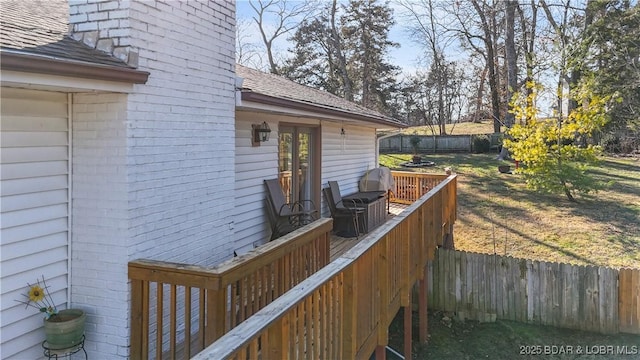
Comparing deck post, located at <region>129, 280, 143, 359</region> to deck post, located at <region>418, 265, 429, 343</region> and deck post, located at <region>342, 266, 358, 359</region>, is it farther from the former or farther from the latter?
deck post, located at <region>418, 265, 429, 343</region>

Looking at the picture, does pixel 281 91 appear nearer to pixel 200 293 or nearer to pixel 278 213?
pixel 278 213

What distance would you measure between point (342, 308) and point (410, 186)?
10249 millimetres

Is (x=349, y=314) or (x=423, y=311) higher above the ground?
(x=349, y=314)

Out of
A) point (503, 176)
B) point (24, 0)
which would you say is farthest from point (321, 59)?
point (24, 0)

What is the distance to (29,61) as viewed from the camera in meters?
2.52

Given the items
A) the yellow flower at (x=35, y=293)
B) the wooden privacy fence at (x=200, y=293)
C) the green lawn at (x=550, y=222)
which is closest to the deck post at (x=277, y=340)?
the wooden privacy fence at (x=200, y=293)

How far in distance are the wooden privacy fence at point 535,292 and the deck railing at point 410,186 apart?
447cm

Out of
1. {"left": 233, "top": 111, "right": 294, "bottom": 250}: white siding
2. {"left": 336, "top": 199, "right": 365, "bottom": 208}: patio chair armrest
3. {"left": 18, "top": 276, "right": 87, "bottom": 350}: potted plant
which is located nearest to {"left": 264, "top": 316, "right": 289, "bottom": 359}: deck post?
{"left": 18, "top": 276, "right": 87, "bottom": 350}: potted plant

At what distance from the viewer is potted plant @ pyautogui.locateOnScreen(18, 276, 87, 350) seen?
10.1 ft

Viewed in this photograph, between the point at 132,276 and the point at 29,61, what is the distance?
5.36 ft

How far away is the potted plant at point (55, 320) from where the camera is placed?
3.06 meters

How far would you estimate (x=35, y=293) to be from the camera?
120 inches

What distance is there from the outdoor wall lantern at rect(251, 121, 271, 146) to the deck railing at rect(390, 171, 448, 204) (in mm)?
7139

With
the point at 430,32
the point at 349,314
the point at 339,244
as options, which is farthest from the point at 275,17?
the point at 349,314
